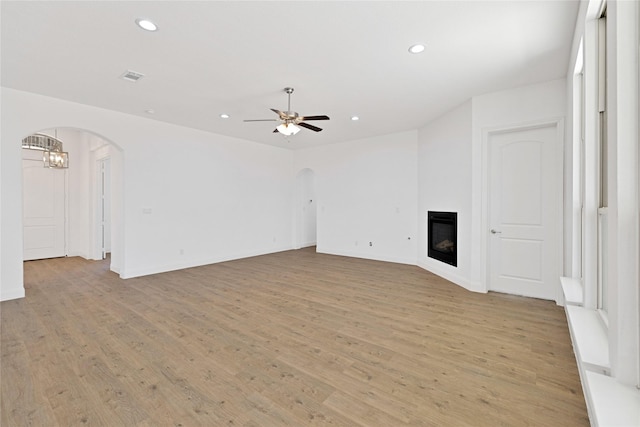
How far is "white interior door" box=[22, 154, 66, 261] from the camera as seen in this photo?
6578 mm

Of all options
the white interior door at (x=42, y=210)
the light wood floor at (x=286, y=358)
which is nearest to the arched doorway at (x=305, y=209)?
the light wood floor at (x=286, y=358)

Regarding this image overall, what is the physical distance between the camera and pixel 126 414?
1787 mm

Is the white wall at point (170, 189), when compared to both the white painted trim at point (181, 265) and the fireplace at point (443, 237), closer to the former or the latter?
the white painted trim at point (181, 265)

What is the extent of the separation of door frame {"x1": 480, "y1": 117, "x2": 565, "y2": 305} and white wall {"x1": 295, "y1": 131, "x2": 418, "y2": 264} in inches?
77.9

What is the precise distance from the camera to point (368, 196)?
693 centimetres

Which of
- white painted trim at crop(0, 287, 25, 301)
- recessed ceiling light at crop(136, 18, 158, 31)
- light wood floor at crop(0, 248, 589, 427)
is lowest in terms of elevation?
light wood floor at crop(0, 248, 589, 427)

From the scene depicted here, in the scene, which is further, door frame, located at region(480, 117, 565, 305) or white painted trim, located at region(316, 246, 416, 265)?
white painted trim, located at region(316, 246, 416, 265)

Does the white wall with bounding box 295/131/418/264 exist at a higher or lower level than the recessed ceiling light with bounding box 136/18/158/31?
lower

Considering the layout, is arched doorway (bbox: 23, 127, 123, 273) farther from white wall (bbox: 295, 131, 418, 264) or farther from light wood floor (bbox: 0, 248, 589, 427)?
white wall (bbox: 295, 131, 418, 264)

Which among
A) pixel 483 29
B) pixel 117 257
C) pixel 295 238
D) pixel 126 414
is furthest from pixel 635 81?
pixel 295 238

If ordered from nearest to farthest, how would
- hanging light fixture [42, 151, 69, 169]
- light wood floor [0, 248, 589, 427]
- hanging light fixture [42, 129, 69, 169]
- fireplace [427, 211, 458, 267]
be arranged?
1. light wood floor [0, 248, 589, 427]
2. fireplace [427, 211, 458, 267]
3. hanging light fixture [42, 129, 69, 169]
4. hanging light fixture [42, 151, 69, 169]

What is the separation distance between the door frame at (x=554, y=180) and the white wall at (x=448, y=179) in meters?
0.21

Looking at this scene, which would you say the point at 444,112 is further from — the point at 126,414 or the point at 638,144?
the point at 126,414

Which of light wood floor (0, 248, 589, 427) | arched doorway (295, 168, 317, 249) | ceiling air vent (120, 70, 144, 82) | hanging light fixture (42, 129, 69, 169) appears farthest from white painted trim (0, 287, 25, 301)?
arched doorway (295, 168, 317, 249)
